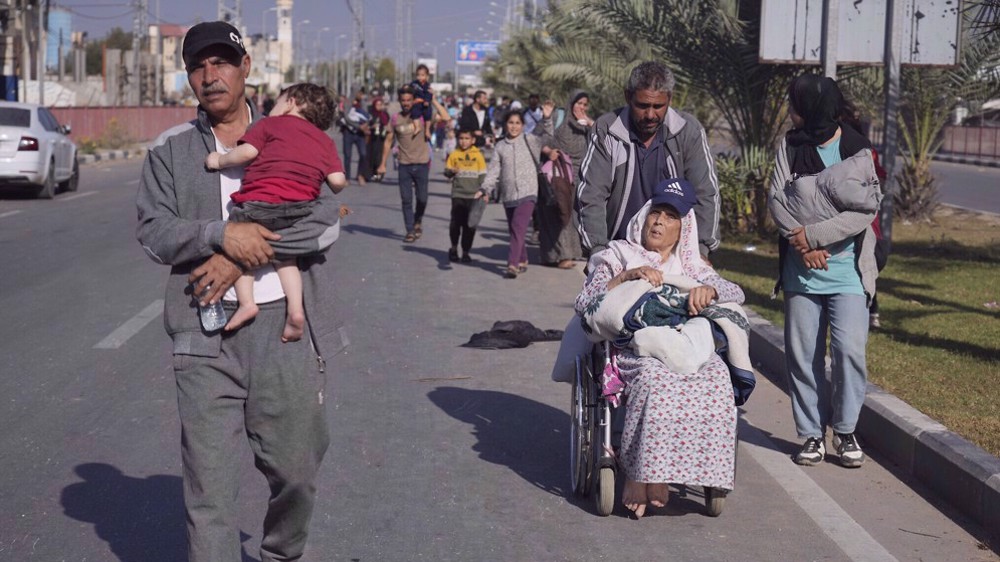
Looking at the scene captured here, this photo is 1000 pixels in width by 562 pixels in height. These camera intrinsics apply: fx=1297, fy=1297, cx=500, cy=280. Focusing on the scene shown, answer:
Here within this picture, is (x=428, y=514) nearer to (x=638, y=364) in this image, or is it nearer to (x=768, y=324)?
(x=638, y=364)

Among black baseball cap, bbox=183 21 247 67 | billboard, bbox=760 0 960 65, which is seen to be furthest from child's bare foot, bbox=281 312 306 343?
billboard, bbox=760 0 960 65

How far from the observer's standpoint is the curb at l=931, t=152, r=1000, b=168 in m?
42.9

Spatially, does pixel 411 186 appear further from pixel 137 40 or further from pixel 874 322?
pixel 137 40

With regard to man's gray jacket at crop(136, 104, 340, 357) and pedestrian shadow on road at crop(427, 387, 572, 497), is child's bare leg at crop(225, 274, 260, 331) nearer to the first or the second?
man's gray jacket at crop(136, 104, 340, 357)

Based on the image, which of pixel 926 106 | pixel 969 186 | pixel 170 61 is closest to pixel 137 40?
pixel 969 186

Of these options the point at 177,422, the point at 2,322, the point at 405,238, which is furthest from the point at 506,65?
the point at 177,422

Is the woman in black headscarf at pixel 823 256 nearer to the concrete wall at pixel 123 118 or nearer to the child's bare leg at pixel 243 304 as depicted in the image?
the child's bare leg at pixel 243 304

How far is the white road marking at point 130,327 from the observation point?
9648mm

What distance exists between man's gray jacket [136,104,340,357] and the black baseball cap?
22 cm

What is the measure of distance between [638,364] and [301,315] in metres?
2.01

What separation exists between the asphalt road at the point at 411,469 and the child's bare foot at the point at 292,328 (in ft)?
1.16

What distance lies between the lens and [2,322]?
10516 mm

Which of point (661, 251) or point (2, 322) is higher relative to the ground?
point (661, 251)

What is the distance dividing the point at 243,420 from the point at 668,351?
2.12m
